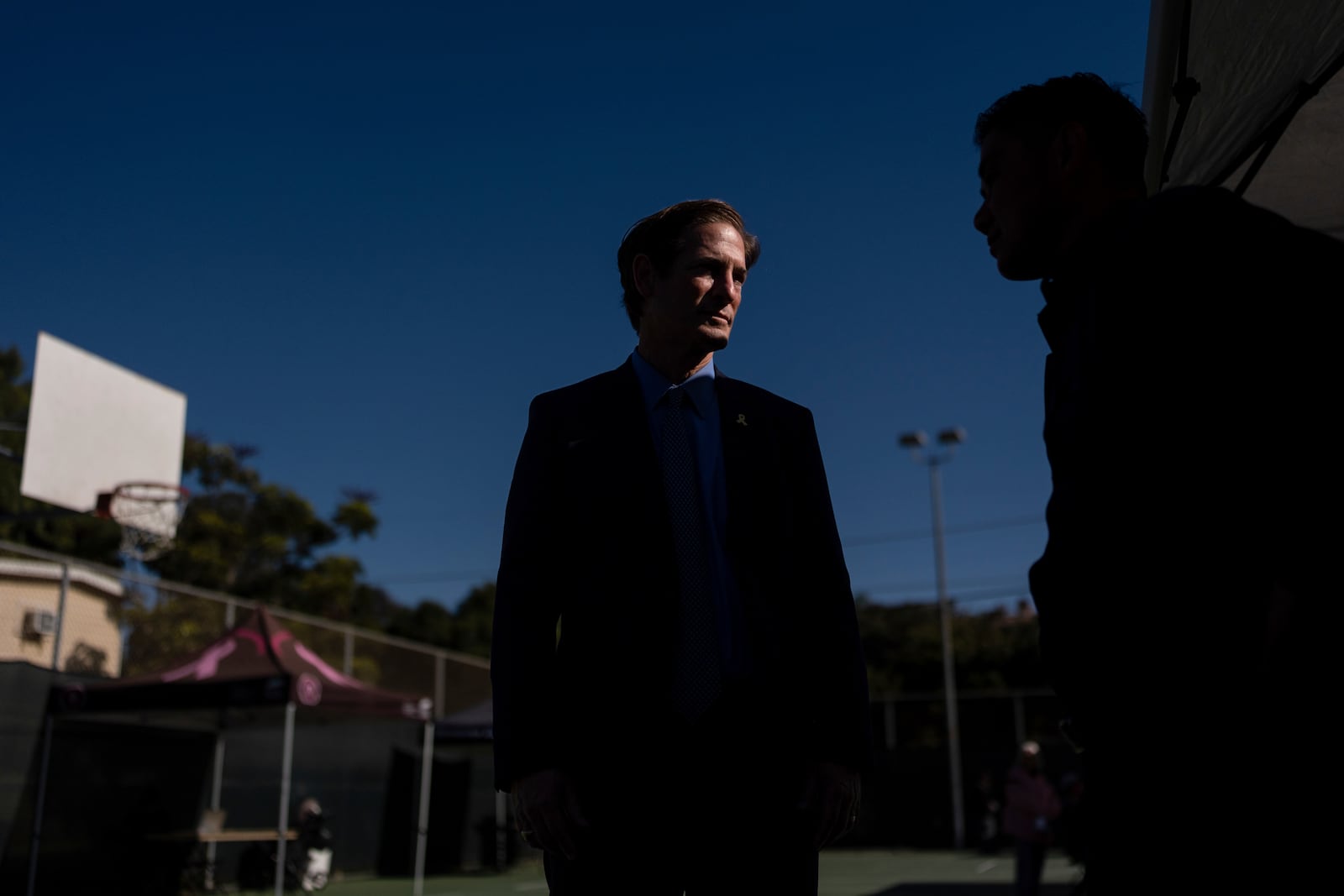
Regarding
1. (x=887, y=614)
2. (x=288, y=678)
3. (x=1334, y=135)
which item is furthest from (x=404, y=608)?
(x=1334, y=135)

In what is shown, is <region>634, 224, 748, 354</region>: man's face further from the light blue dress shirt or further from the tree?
the tree

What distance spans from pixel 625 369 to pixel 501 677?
0.71 m

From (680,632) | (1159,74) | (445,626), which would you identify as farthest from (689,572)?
(445,626)

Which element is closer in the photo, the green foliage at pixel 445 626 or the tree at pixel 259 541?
the tree at pixel 259 541

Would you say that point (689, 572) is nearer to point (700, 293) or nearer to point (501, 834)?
point (700, 293)

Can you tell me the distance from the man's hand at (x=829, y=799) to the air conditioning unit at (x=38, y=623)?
12757 millimetres

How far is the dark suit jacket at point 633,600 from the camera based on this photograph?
1863 millimetres

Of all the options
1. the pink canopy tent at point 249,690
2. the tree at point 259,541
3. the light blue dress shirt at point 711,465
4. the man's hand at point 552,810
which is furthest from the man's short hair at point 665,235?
the tree at point 259,541

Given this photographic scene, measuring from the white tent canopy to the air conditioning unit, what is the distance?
1271 cm

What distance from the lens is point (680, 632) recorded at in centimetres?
192

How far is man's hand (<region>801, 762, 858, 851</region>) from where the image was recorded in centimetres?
191

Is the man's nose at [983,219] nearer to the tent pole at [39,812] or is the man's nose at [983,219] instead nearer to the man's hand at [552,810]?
the man's hand at [552,810]

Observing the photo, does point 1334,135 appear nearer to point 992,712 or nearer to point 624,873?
point 624,873

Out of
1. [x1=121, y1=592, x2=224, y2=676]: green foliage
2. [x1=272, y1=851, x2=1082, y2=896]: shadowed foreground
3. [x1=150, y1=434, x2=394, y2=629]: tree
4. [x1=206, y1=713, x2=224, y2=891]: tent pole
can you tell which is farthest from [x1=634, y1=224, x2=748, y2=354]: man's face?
[x1=150, y1=434, x2=394, y2=629]: tree
